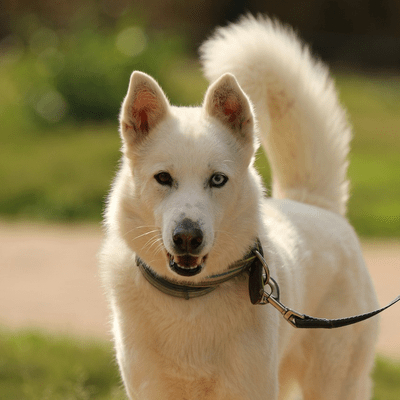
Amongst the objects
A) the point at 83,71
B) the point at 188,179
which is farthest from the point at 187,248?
the point at 83,71

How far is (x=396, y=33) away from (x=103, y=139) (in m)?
12.0

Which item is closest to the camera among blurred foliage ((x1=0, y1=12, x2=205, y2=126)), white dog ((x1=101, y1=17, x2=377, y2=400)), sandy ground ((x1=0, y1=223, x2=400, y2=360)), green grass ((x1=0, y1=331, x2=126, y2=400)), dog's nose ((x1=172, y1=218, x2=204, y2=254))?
dog's nose ((x1=172, y1=218, x2=204, y2=254))

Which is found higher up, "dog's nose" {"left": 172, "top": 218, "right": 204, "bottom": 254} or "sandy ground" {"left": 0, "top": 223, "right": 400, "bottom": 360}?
"dog's nose" {"left": 172, "top": 218, "right": 204, "bottom": 254}

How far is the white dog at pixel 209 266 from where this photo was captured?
2559 mm

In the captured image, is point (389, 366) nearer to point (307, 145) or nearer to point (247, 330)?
point (307, 145)

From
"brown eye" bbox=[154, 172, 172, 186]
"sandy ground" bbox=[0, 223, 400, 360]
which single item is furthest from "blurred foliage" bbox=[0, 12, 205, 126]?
"brown eye" bbox=[154, 172, 172, 186]

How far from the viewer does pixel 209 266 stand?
2.68 m

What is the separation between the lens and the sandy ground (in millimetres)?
5824

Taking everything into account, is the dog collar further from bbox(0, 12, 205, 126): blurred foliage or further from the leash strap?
bbox(0, 12, 205, 126): blurred foliage

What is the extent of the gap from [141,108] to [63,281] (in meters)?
4.50

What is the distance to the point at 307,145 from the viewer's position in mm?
3656

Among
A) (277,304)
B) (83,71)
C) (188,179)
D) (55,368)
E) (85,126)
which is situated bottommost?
(85,126)

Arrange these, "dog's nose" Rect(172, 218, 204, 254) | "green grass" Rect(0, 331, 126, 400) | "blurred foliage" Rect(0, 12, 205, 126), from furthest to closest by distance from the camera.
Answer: "blurred foliage" Rect(0, 12, 205, 126), "green grass" Rect(0, 331, 126, 400), "dog's nose" Rect(172, 218, 204, 254)

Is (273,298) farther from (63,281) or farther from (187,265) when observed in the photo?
(63,281)
